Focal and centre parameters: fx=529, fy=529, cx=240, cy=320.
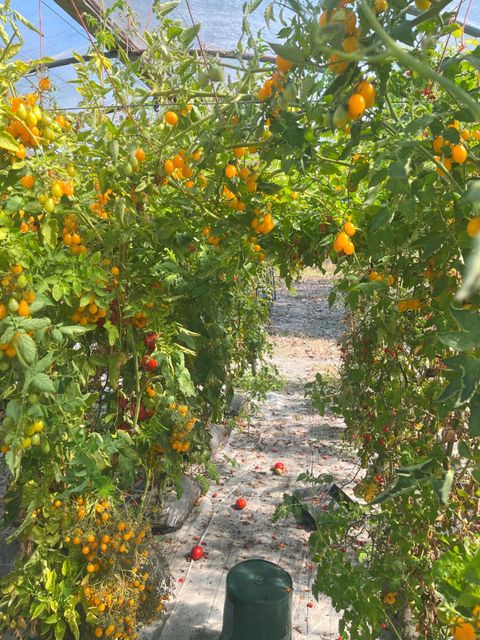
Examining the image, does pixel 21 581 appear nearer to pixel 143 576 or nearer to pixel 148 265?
pixel 143 576

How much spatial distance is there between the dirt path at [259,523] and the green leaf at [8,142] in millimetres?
1861

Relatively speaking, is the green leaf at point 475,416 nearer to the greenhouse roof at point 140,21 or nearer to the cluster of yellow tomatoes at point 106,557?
the cluster of yellow tomatoes at point 106,557

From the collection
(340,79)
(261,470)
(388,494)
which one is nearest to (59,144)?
(340,79)

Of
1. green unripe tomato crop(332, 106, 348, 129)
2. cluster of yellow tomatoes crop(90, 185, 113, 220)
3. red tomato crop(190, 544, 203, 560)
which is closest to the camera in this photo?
green unripe tomato crop(332, 106, 348, 129)

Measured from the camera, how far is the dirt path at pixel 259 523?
216 centimetres

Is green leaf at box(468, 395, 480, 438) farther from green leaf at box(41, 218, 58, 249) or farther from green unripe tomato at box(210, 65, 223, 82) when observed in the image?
green leaf at box(41, 218, 58, 249)

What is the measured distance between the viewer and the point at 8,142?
947mm

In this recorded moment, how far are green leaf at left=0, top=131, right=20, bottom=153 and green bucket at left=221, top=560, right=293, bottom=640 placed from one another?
147 centimetres

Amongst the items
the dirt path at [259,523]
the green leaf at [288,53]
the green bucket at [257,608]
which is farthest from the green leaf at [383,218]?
the dirt path at [259,523]

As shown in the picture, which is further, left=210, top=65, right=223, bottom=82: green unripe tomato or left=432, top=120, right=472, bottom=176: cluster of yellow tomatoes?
left=210, top=65, right=223, bottom=82: green unripe tomato

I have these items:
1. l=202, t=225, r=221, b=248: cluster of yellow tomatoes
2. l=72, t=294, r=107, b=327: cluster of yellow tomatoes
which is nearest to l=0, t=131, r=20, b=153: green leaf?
l=72, t=294, r=107, b=327: cluster of yellow tomatoes

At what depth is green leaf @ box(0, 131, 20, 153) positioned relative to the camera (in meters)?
0.94

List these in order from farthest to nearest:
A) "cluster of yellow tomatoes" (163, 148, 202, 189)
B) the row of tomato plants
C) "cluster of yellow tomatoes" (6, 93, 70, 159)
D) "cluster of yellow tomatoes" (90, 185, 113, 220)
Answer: "cluster of yellow tomatoes" (90, 185, 113, 220), "cluster of yellow tomatoes" (163, 148, 202, 189), "cluster of yellow tomatoes" (6, 93, 70, 159), the row of tomato plants

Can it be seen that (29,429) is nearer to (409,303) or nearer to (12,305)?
(12,305)
